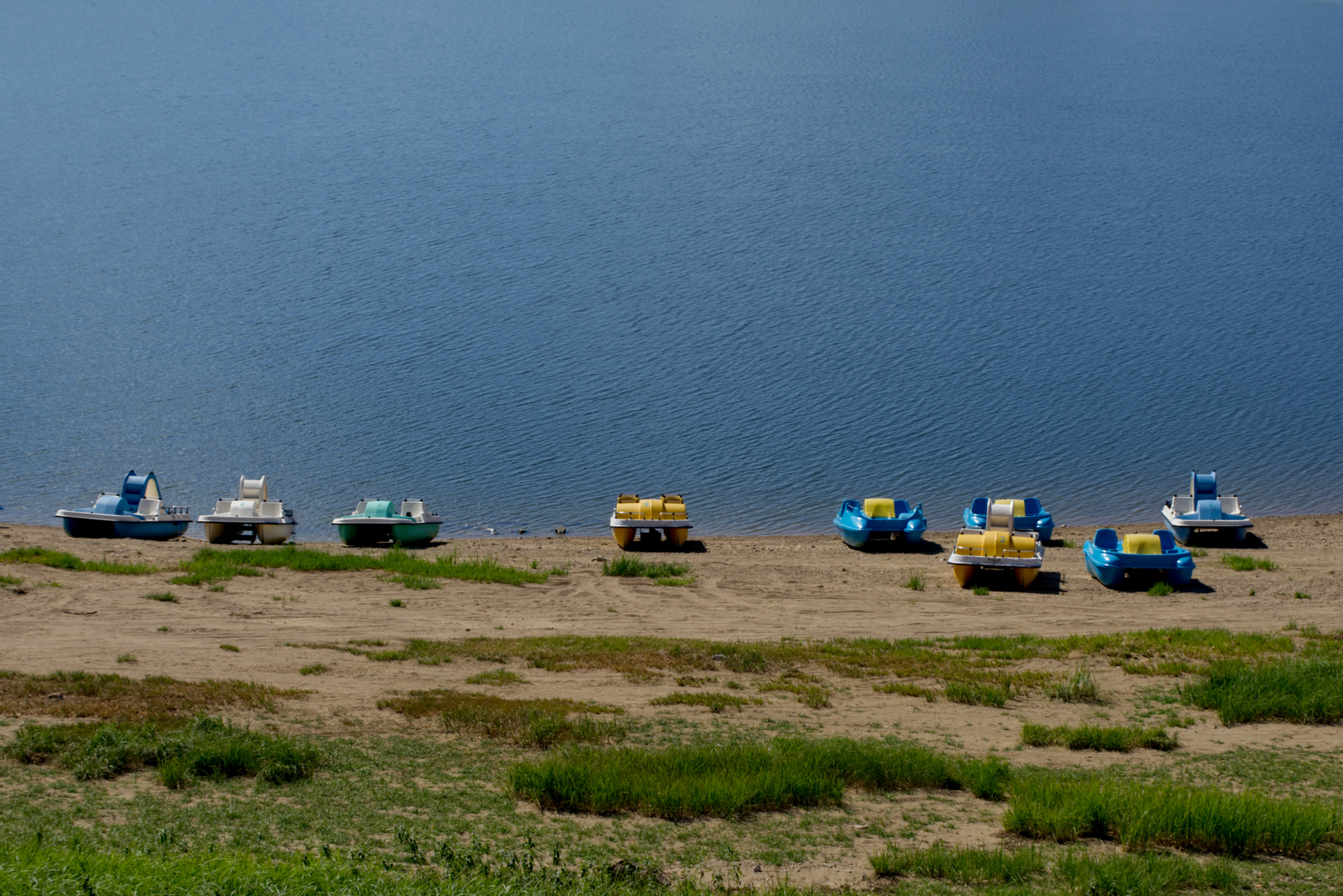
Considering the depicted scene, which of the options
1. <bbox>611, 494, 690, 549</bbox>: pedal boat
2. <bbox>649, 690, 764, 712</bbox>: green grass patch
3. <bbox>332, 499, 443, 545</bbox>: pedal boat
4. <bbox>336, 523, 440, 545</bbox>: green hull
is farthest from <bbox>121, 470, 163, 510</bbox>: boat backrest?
<bbox>649, 690, 764, 712</bbox>: green grass patch

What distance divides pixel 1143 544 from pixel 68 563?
19084mm

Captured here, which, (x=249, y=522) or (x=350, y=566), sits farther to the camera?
(x=249, y=522)

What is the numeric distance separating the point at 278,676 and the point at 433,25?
104994 millimetres

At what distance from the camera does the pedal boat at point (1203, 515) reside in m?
25.1

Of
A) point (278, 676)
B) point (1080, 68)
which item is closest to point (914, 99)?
point (1080, 68)

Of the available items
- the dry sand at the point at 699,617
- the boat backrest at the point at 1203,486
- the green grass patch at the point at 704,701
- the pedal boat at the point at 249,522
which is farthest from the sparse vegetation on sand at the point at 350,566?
the boat backrest at the point at 1203,486

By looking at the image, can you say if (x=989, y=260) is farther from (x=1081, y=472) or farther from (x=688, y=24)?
(x=688, y=24)

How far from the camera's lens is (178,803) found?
820 centimetres

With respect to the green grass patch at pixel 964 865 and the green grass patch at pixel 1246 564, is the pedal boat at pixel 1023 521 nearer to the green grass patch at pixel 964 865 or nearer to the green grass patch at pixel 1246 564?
the green grass patch at pixel 1246 564

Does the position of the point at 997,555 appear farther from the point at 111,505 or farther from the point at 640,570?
the point at 111,505

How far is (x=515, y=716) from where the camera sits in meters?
10.8

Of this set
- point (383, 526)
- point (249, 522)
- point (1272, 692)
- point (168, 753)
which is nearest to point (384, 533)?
point (383, 526)

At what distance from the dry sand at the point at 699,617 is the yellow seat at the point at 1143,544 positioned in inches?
30.1

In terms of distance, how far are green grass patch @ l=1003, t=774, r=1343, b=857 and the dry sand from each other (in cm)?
44
